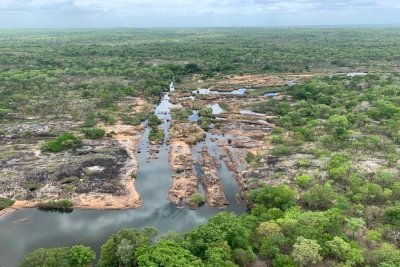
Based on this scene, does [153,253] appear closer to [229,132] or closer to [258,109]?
[229,132]

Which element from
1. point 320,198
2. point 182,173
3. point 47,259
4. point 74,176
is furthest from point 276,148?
point 47,259

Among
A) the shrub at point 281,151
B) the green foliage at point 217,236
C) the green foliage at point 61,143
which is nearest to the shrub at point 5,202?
the green foliage at point 61,143

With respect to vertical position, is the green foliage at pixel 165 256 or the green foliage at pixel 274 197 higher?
the green foliage at pixel 165 256

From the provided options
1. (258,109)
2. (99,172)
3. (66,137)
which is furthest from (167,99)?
(99,172)

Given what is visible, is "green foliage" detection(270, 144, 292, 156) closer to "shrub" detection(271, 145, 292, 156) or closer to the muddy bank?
"shrub" detection(271, 145, 292, 156)

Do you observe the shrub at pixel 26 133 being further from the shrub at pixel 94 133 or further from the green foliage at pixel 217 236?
the green foliage at pixel 217 236
